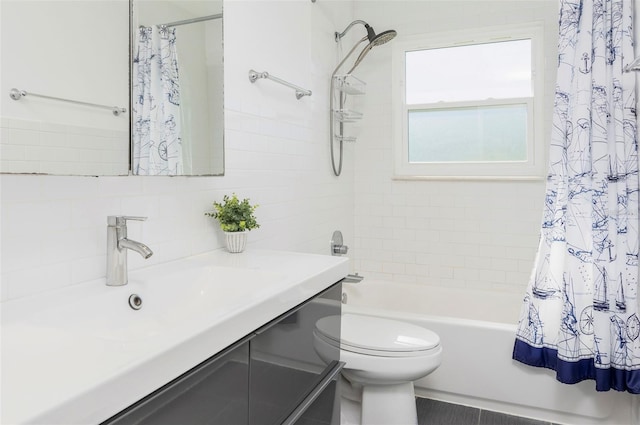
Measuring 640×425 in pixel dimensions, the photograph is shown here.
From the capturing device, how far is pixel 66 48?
1.08 metres

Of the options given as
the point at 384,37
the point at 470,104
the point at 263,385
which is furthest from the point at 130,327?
the point at 470,104

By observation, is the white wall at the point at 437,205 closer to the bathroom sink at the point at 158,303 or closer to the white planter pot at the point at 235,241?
the white planter pot at the point at 235,241

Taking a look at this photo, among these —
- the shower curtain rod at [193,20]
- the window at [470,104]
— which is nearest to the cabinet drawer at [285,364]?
the shower curtain rod at [193,20]

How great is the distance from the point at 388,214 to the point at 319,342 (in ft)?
6.69

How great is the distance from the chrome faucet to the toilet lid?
105 centimetres

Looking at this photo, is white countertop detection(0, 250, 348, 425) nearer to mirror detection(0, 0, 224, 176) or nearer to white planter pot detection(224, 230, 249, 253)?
white planter pot detection(224, 230, 249, 253)

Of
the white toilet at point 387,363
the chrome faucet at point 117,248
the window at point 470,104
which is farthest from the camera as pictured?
the window at point 470,104

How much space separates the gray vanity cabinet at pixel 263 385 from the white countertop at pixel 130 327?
0.11 ft

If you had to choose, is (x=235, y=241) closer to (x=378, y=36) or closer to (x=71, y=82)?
(x=71, y=82)

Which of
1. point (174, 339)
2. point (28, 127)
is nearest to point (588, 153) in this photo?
point (174, 339)

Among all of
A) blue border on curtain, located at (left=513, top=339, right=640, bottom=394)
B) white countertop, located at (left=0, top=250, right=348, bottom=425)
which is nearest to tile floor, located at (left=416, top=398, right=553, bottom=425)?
blue border on curtain, located at (left=513, top=339, right=640, bottom=394)

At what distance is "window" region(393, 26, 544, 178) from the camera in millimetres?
2961

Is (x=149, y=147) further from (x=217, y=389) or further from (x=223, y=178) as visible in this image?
(x=217, y=389)

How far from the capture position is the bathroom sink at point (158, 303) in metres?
0.95
